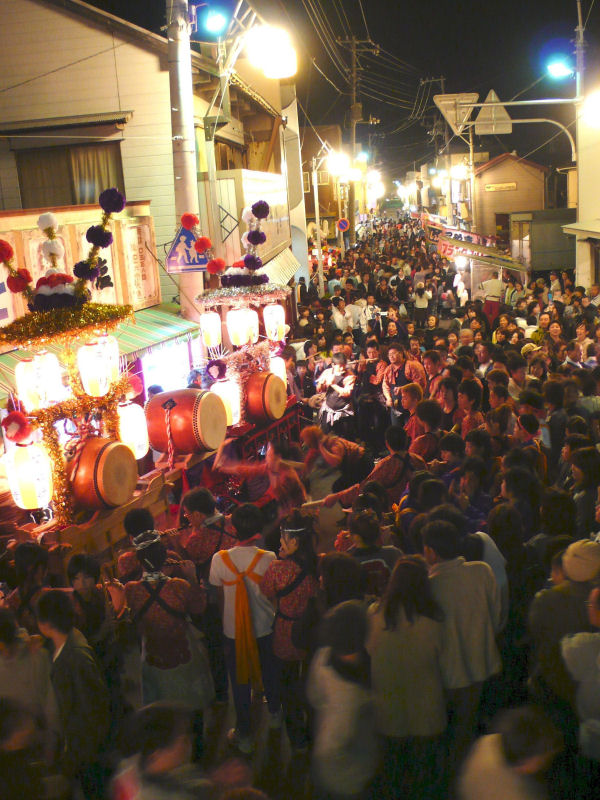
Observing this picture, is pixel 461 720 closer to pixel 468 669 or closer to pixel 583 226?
pixel 468 669

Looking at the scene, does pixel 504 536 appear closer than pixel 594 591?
No

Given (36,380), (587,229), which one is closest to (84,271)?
(36,380)

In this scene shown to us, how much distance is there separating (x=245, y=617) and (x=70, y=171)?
12.5 meters

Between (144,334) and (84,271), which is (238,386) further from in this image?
(84,271)

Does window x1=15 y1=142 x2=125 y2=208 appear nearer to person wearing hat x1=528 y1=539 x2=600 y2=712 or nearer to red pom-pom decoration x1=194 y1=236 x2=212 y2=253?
red pom-pom decoration x1=194 y1=236 x2=212 y2=253

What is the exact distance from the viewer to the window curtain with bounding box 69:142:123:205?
15.4 metres

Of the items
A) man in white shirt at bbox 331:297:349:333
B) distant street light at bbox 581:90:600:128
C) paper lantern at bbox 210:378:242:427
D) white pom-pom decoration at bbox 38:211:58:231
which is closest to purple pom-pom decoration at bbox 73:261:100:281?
white pom-pom decoration at bbox 38:211:58:231

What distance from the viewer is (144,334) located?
1180cm

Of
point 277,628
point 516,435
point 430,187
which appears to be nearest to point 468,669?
point 277,628

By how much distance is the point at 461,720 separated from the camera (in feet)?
14.8

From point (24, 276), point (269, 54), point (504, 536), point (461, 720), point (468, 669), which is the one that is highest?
point (269, 54)

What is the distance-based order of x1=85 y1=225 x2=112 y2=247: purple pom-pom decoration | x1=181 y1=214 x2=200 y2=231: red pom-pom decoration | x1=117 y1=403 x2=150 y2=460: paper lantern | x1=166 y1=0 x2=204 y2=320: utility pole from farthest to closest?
x1=181 y1=214 x2=200 y2=231: red pom-pom decoration < x1=166 y1=0 x2=204 y2=320: utility pole < x1=117 y1=403 x2=150 y2=460: paper lantern < x1=85 y1=225 x2=112 y2=247: purple pom-pom decoration

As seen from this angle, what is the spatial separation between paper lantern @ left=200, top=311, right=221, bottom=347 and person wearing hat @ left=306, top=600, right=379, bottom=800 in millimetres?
7937

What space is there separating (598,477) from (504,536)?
1331 millimetres
